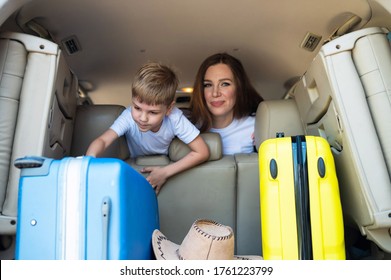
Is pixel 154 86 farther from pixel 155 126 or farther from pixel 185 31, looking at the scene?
pixel 185 31

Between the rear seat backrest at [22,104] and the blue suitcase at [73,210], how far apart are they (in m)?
0.43

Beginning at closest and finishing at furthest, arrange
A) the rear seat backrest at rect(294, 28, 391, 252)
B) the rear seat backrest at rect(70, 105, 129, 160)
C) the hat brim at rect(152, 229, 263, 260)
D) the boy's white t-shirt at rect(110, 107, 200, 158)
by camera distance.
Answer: the hat brim at rect(152, 229, 263, 260) < the rear seat backrest at rect(294, 28, 391, 252) < the boy's white t-shirt at rect(110, 107, 200, 158) < the rear seat backrest at rect(70, 105, 129, 160)

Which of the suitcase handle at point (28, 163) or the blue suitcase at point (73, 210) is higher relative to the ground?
the suitcase handle at point (28, 163)

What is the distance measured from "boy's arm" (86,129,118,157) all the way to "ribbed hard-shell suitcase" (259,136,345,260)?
85cm

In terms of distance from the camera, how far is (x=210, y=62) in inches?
106

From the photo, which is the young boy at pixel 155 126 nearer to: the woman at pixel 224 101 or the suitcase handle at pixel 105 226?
the woman at pixel 224 101

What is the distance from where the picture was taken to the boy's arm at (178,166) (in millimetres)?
2078

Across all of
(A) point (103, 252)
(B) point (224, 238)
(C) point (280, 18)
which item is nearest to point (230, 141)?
(C) point (280, 18)

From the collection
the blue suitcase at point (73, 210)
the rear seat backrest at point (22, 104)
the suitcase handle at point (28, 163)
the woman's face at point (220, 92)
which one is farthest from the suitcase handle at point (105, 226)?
the woman's face at point (220, 92)

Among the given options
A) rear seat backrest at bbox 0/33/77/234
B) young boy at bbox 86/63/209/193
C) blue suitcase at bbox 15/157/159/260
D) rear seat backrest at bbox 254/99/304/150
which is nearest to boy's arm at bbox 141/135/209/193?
young boy at bbox 86/63/209/193

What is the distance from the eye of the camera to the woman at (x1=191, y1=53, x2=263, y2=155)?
2.59 meters

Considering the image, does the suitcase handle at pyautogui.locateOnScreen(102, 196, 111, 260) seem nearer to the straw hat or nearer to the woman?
the straw hat

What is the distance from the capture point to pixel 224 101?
8.57 ft

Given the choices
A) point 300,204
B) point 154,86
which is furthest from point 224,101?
point 300,204
